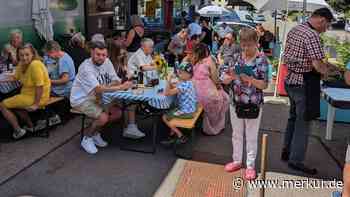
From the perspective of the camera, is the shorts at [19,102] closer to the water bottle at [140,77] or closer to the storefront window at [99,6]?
the water bottle at [140,77]

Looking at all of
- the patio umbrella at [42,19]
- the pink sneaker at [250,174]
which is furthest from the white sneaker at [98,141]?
the patio umbrella at [42,19]

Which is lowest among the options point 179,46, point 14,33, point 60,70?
point 60,70

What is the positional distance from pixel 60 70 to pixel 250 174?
2.98 metres

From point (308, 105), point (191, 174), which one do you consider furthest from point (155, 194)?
point (308, 105)

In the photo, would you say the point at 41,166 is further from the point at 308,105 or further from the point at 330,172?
the point at 330,172

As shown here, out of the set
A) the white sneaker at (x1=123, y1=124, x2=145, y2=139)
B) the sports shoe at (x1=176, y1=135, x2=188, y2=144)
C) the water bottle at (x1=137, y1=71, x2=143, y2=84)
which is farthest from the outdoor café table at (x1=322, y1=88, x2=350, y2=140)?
the white sneaker at (x1=123, y1=124, x2=145, y2=139)

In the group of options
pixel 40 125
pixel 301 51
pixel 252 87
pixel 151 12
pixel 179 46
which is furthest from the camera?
pixel 151 12

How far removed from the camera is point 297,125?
4281 mm

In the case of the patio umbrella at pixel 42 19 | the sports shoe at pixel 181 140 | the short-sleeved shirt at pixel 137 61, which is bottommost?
the sports shoe at pixel 181 140

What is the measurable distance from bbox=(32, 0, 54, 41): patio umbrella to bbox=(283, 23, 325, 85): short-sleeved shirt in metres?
4.21

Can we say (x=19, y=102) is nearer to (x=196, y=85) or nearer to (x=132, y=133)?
(x=132, y=133)

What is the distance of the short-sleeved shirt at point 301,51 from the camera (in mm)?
3969

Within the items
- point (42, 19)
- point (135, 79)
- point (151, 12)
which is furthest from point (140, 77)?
point (151, 12)

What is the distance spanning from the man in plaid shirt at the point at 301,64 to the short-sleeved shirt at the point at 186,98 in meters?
1.12
